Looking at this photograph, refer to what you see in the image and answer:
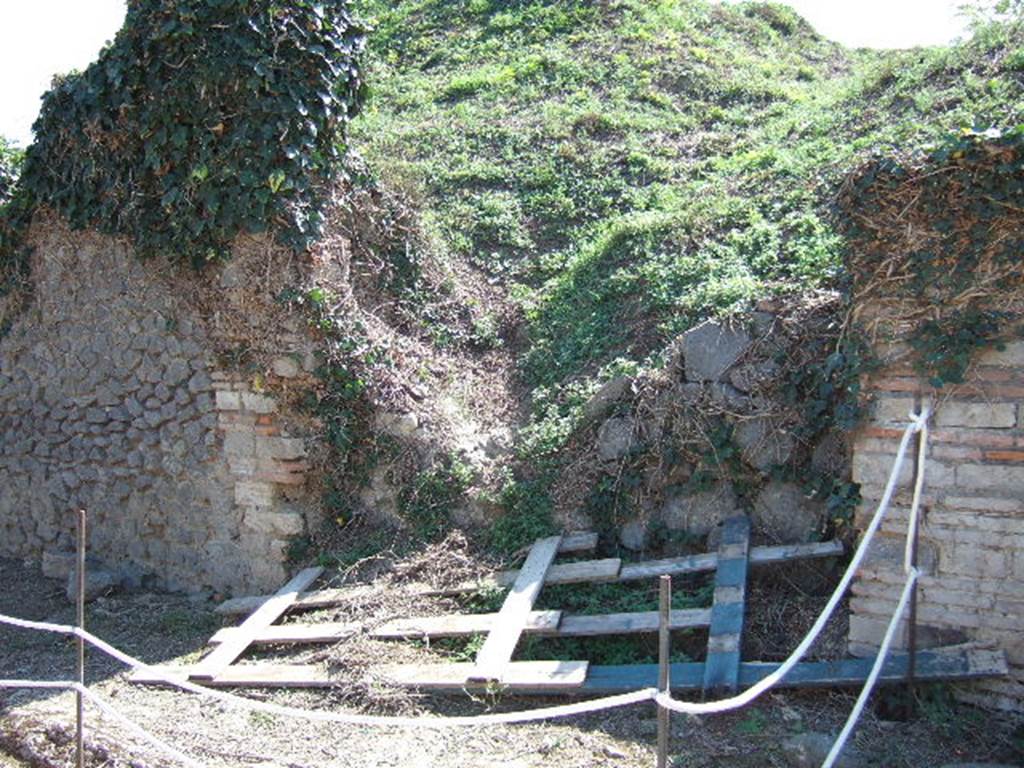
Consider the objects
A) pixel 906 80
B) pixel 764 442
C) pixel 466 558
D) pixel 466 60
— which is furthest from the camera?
pixel 466 60

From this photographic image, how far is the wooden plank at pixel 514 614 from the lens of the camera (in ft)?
15.5

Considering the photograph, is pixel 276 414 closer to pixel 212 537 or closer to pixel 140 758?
pixel 212 537

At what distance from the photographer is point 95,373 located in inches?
285

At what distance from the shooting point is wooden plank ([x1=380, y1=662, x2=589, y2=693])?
457 cm

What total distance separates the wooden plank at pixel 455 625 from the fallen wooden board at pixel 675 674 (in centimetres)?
31

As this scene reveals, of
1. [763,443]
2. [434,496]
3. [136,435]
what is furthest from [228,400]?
[763,443]

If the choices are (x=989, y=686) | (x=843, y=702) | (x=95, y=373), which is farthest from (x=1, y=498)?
(x=989, y=686)

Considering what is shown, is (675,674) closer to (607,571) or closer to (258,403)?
(607,571)

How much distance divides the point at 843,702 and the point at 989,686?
0.64 metres

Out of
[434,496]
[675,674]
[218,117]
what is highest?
[218,117]

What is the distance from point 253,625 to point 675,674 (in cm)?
261

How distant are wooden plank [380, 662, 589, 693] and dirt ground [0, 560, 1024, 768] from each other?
0.31 ft

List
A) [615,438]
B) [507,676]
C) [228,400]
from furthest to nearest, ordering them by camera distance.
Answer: [228,400] < [615,438] < [507,676]

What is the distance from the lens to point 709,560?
5.27 meters
